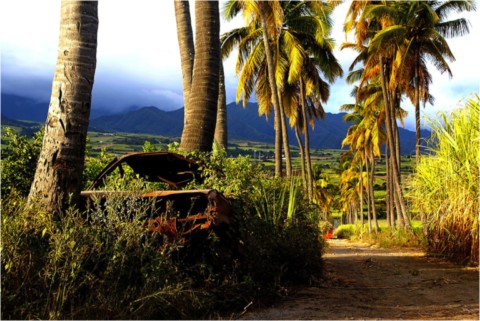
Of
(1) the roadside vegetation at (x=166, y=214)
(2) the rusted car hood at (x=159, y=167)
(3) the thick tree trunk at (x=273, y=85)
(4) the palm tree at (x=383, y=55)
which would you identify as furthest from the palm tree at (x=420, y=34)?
(2) the rusted car hood at (x=159, y=167)

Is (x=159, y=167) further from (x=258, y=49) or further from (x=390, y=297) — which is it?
(x=258, y=49)

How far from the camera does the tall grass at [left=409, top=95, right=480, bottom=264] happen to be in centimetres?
944

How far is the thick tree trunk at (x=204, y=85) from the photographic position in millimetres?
10523

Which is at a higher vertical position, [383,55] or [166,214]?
[383,55]

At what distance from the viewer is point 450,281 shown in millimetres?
8383

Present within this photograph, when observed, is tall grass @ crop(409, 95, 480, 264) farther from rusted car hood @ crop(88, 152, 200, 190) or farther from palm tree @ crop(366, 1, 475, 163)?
palm tree @ crop(366, 1, 475, 163)

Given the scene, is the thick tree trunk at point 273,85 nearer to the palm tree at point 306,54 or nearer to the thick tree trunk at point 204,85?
the palm tree at point 306,54

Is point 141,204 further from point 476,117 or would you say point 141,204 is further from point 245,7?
point 245,7

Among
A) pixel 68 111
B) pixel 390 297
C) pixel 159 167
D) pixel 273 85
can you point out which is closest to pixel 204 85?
pixel 159 167

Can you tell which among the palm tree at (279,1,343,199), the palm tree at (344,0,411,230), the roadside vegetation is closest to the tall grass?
the roadside vegetation

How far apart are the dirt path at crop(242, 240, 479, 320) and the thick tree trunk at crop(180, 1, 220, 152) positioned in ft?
13.2

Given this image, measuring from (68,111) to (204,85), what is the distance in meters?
4.75

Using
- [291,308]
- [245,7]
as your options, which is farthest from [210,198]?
[245,7]

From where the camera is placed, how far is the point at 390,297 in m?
7.28
